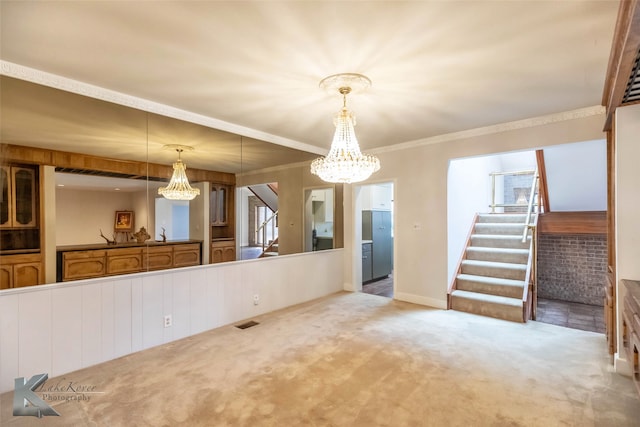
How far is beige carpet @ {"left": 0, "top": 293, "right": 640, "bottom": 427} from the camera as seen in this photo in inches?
76.8

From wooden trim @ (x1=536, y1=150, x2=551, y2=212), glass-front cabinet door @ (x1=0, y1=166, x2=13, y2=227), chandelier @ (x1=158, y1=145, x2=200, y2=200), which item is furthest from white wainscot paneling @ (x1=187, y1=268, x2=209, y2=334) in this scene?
wooden trim @ (x1=536, y1=150, x2=551, y2=212)

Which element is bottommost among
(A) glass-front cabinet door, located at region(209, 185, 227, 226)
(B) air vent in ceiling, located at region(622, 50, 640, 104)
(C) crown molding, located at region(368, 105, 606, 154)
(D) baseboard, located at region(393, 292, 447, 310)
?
(D) baseboard, located at region(393, 292, 447, 310)

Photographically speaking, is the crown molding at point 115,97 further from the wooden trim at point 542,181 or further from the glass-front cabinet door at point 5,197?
the wooden trim at point 542,181

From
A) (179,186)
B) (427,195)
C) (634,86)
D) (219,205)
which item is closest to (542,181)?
(427,195)

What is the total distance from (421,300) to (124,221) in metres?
3.91

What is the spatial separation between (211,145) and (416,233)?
3.10m

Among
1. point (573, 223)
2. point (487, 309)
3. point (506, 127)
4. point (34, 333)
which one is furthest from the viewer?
point (573, 223)

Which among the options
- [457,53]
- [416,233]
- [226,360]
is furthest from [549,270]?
[226,360]

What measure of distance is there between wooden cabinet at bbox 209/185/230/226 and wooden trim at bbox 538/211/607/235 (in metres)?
4.77

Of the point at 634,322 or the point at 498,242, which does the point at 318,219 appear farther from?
the point at 634,322

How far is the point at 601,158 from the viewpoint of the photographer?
12.8 feet

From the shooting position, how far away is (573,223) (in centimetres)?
459

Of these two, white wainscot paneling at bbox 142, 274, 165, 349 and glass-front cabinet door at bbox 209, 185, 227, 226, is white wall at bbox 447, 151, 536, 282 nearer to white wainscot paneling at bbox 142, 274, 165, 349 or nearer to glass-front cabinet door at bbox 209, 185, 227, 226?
glass-front cabinet door at bbox 209, 185, 227, 226

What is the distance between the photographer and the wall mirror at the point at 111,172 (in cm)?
230
